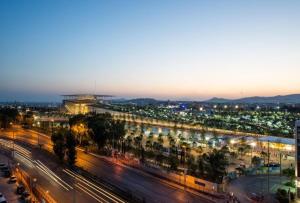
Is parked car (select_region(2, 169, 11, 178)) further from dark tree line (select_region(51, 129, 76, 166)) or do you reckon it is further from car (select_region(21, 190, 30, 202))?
car (select_region(21, 190, 30, 202))

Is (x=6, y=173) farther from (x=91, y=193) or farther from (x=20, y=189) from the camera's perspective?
(x=91, y=193)

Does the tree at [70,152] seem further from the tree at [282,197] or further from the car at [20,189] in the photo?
the tree at [282,197]

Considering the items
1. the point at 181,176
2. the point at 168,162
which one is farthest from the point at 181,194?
the point at 168,162

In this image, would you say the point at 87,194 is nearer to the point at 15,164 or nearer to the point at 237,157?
the point at 15,164

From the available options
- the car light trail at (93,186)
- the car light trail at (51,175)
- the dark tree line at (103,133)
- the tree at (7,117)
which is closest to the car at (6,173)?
the car light trail at (51,175)

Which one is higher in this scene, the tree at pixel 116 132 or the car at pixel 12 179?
the tree at pixel 116 132

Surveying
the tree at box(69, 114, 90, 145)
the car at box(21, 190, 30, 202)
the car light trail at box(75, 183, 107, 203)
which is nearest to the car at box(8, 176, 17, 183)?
the car at box(21, 190, 30, 202)

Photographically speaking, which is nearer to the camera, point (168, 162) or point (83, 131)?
point (168, 162)

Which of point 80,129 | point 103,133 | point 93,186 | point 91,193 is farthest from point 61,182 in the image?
point 80,129
